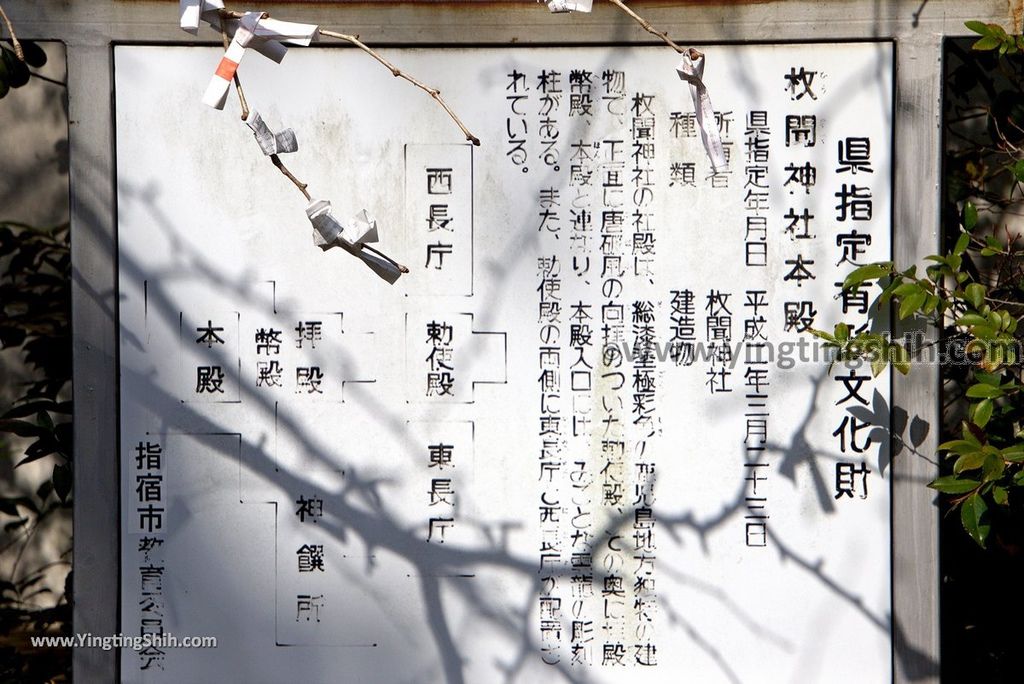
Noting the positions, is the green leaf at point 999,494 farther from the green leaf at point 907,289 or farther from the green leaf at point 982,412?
the green leaf at point 907,289

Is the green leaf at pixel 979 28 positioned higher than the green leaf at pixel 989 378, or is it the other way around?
the green leaf at pixel 979 28

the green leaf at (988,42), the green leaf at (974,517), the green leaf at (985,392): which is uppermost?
the green leaf at (988,42)

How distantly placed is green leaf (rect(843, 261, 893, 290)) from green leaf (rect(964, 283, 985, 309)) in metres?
0.17

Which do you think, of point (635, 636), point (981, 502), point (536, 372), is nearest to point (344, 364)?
point (536, 372)

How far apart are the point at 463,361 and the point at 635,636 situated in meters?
0.78

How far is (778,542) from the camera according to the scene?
7.44 feet

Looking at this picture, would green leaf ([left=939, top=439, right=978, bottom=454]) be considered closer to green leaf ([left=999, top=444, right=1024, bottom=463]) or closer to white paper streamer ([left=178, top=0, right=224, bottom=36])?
green leaf ([left=999, top=444, right=1024, bottom=463])

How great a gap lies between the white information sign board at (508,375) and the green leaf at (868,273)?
0.12 m

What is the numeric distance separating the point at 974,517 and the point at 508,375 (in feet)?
3.50

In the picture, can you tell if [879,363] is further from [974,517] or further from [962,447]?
[974,517]

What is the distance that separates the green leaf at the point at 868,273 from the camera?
212 centimetres

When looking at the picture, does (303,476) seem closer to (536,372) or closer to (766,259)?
(536,372)

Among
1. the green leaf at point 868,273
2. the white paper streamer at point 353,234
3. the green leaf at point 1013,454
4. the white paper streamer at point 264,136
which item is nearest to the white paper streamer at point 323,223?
the white paper streamer at point 353,234

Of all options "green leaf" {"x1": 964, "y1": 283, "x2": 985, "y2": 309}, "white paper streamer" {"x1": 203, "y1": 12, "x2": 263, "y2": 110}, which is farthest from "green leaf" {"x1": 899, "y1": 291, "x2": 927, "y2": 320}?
"white paper streamer" {"x1": 203, "y1": 12, "x2": 263, "y2": 110}
